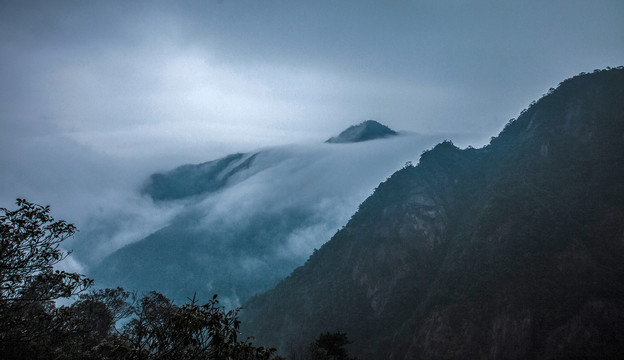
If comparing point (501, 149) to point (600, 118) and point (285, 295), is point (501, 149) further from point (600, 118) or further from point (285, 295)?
point (285, 295)

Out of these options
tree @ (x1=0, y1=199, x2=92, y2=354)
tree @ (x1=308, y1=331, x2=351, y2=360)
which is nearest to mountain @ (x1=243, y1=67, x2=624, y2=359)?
tree @ (x1=308, y1=331, x2=351, y2=360)

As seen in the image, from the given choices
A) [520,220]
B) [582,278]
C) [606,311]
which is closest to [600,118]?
[520,220]

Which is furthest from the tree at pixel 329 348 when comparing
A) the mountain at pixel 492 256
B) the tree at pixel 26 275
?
the tree at pixel 26 275

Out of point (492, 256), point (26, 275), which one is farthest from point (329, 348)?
point (492, 256)

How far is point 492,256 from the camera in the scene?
91.8m

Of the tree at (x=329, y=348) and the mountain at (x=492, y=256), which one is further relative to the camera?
the mountain at (x=492, y=256)

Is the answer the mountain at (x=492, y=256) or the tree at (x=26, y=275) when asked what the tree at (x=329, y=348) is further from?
the tree at (x=26, y=275)

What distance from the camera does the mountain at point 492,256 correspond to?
66.6m

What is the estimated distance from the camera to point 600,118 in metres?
113

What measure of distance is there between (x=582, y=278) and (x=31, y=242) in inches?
3588

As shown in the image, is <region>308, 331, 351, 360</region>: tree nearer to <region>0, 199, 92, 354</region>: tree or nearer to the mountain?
the mountain

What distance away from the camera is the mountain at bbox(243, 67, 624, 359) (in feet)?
218

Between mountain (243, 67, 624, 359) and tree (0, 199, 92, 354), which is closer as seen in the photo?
tree (0, 199, 92, 354)

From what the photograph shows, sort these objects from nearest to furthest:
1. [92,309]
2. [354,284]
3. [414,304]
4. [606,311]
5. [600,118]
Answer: [92,309] → [606,311] → [414,304] → [600,118] → [354,284]
